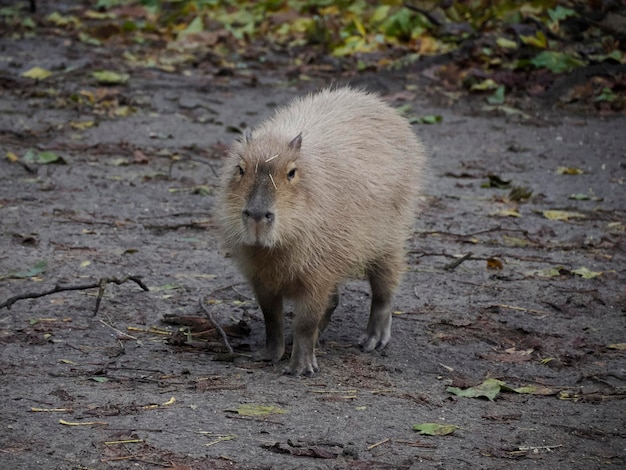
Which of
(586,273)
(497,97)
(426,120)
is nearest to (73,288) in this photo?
(586,273)

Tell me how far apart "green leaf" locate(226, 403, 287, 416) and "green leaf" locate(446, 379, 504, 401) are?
2.40ft

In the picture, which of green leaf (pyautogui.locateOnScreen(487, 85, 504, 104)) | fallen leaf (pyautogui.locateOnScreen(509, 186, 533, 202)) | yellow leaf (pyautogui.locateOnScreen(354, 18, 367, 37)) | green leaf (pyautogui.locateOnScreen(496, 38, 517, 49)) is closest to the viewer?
fallen leaf (pyautogui.locateOnScreen(509, 186, 533, 202))

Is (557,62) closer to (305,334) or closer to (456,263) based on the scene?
(456,263)

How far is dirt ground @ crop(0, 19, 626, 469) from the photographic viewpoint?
334cm

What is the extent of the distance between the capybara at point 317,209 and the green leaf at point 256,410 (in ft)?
1.72

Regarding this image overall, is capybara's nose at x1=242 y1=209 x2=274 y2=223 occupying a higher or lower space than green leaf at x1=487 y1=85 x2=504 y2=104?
higher

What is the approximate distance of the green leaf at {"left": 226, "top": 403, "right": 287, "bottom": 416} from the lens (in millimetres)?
3543

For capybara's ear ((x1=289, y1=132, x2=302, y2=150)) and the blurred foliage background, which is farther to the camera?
the blurred foliage background


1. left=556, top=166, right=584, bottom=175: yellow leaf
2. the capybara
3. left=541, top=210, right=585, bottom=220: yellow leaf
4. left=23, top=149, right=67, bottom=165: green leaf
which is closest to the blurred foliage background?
left=556, top=166, right=584, bottom=175: yellow leaf

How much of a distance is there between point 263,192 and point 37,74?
7.39 m

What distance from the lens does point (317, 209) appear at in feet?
13.3

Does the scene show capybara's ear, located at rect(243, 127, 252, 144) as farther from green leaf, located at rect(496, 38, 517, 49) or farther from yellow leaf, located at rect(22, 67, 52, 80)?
green leaf, located at rect(496, 38, 517, 49)

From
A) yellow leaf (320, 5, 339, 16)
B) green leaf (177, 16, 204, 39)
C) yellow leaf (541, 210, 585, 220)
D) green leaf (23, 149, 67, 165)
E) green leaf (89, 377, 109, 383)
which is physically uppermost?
yellow leaf (320, 5, 339, 16)

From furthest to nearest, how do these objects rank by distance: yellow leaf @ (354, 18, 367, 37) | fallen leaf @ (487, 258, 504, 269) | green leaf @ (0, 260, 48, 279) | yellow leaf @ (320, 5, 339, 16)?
1. yellow leaf @ (320, 5, 339, 16)
2. yellow leaf @ (354, 18, 367, 37)
3. fallen leaf @ (487, 258, 504, 269)
4. green leaf @ (0, 260, 48, 279)
